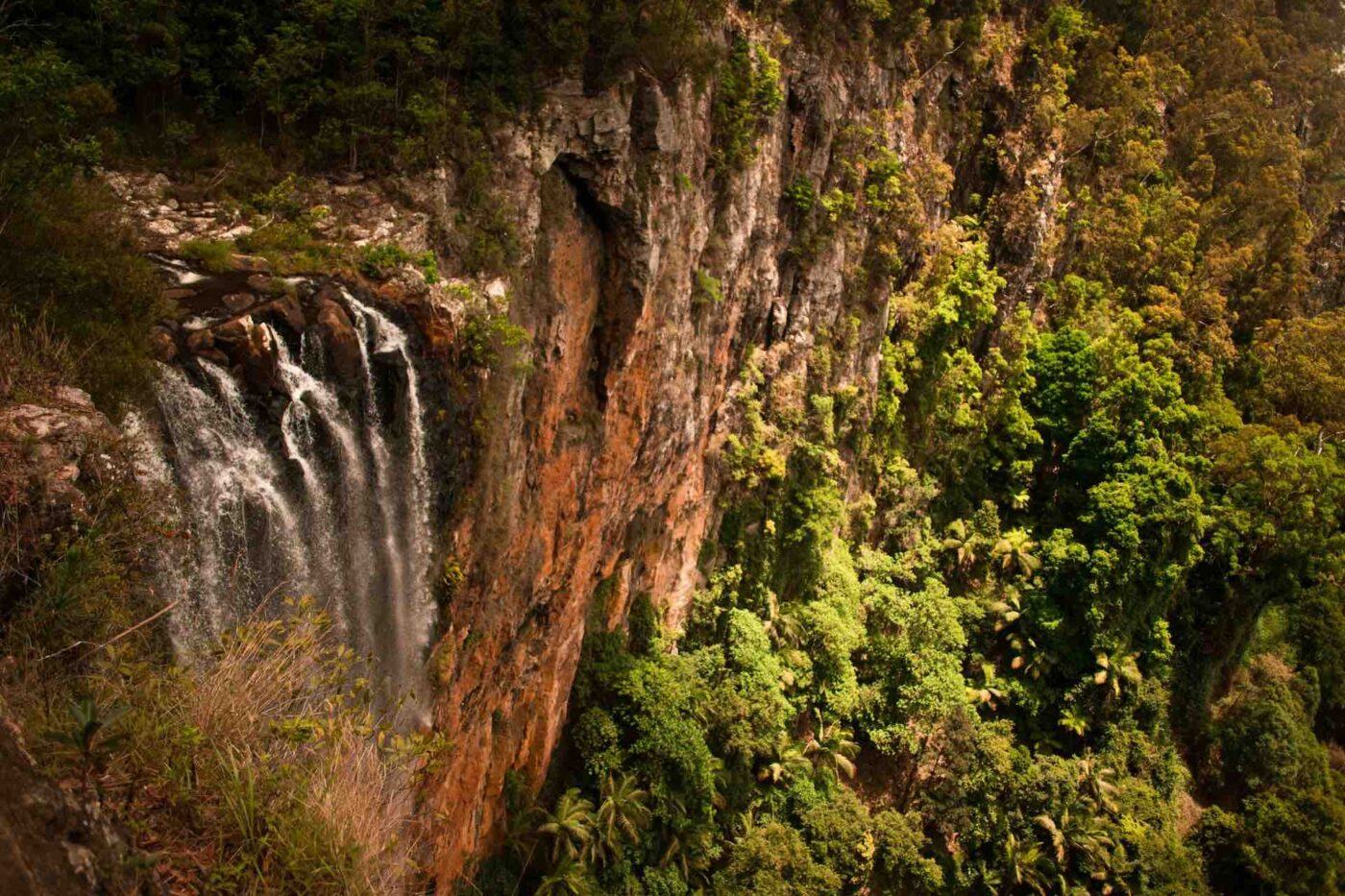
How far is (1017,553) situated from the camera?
25266 mm

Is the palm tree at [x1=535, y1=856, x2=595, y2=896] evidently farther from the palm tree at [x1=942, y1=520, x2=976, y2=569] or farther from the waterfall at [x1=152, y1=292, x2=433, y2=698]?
the palm tree at [x1=942, y1=520, x2=976, y2=569]

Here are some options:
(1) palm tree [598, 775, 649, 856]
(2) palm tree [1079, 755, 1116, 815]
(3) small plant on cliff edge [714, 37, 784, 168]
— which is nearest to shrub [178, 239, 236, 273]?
(3) small plant on cliff edge [714, 37, 784, 168]

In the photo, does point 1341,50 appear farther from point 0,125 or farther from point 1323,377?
point 0,125

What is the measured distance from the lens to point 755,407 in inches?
794

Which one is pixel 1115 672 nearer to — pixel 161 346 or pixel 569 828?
pixel 569 828

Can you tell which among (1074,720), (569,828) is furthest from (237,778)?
(1074,720)

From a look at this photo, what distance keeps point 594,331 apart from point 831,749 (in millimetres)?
12377

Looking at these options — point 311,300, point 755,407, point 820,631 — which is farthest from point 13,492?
point 820,631

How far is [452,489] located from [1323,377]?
28843 millimetres

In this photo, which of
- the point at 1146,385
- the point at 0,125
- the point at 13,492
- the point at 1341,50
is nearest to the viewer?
→ the point at 13,492

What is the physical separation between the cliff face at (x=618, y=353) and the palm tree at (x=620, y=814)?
1.34m

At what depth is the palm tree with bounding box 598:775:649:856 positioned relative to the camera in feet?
50.5

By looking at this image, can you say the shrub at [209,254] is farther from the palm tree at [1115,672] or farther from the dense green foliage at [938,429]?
the palm tree at [1115,672]

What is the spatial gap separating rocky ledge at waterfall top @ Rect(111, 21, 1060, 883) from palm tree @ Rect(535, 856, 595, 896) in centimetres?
124
